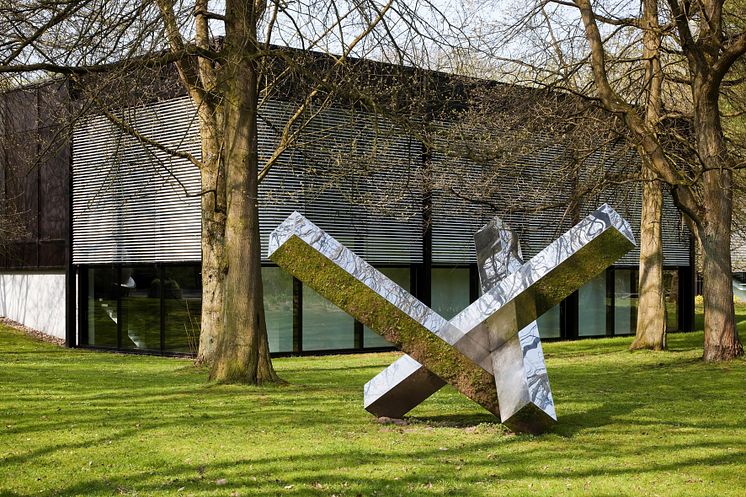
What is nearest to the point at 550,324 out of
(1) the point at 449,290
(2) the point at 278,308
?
(1) the point at 449,290

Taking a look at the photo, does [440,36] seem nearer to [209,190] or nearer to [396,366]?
[209,190]

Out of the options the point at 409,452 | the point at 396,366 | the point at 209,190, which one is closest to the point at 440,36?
the point at 209,190

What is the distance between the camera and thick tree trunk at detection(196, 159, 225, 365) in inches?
625

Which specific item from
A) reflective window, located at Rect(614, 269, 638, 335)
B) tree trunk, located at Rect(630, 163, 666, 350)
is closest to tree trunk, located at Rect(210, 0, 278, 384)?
tree trunk, located at Rect(630, 163, 666, 350)

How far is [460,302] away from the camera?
83.3 feet

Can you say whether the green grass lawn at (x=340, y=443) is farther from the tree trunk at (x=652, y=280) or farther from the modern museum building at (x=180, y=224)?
the modern museum building at (x=180, y=224)

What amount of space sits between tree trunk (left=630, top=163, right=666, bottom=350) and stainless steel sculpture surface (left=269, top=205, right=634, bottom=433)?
13.2 m

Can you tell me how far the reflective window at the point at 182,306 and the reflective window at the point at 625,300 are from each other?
13756 millimetres

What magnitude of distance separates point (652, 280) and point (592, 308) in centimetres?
700

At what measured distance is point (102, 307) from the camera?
23.6m

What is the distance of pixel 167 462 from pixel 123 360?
12.9m

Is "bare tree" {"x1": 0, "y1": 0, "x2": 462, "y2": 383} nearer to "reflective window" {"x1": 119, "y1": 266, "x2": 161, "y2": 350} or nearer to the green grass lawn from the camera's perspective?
the green grass lawn

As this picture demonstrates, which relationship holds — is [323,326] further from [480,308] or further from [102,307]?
A: [480,308]

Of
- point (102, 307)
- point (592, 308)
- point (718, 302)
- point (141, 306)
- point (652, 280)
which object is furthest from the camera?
point (592, 308)
